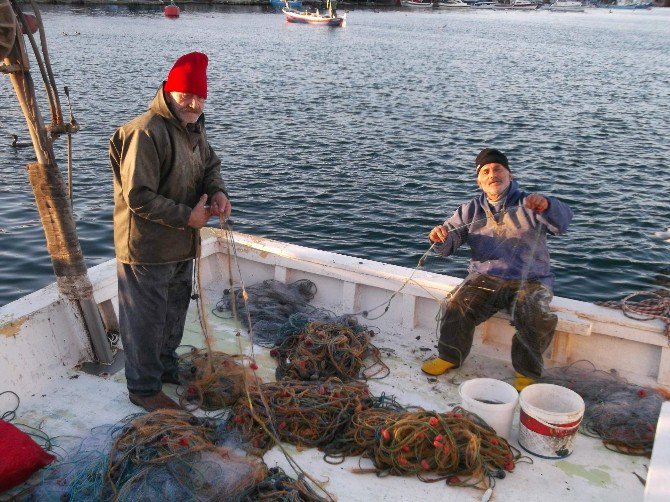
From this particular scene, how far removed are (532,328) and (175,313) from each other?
2423 millimetres

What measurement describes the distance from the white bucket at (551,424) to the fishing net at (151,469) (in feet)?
5.12

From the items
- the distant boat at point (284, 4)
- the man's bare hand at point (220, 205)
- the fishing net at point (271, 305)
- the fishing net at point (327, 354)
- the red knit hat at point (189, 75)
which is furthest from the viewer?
the distant boat at point (284, 4)

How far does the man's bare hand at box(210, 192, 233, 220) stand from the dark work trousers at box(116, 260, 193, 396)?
1.48 feet

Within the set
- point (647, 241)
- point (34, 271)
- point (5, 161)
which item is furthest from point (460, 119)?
point (34, 271)

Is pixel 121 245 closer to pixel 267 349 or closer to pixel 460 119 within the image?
pixel 267 349

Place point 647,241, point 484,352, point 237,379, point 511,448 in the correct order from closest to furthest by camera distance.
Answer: point 511,448, point 237,379, point 484,352, point 647,241

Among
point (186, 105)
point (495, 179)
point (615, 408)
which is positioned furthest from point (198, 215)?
point (615, 408)

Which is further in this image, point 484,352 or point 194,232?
point 484,352

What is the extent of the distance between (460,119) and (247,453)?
18.1 metres

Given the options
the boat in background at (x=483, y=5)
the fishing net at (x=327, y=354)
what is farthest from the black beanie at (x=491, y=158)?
the boat in background at (x=483, y=5)

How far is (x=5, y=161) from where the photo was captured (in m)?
14.4

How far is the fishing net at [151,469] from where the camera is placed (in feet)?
9.63

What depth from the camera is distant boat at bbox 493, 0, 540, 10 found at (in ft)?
390

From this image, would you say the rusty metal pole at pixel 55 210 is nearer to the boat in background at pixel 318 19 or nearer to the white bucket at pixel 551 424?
the white bucket at pixel 551 424
